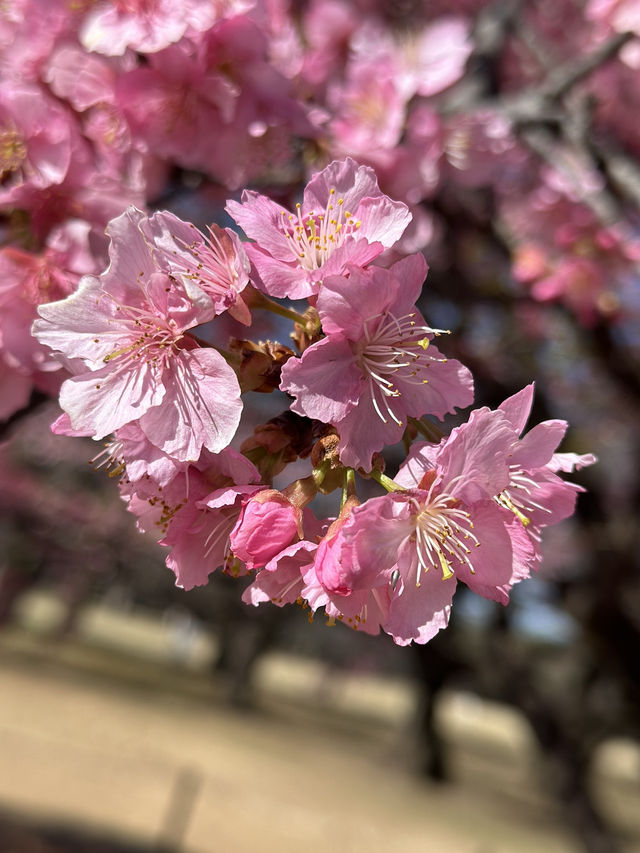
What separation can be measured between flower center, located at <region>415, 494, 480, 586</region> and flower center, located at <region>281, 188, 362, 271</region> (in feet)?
1.07

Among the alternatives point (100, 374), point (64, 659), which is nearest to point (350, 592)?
point (100, 374)

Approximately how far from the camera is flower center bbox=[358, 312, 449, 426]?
2.80 ft

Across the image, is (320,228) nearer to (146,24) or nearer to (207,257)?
(207,257)

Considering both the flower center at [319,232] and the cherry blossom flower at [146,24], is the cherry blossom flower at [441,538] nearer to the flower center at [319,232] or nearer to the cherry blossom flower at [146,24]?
the flower center at [319,232]

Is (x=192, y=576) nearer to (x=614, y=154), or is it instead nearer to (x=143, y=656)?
(x=614, y=154)

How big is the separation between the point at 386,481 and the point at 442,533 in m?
0.09

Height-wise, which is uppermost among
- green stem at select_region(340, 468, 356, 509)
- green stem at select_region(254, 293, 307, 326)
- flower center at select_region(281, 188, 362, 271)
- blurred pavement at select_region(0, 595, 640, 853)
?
flower center at select_region(281, 188, 362, 271)

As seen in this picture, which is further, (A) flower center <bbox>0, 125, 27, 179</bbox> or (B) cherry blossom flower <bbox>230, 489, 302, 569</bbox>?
(A) flower center <bbox>0, 125, 27, 179</bbox>

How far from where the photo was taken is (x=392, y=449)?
7.16 feet

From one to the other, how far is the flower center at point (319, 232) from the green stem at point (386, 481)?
0.26 metres

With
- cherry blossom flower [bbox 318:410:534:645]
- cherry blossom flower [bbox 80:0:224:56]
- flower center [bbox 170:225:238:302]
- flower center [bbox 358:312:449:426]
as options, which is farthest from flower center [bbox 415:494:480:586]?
cherry blossom flower [bbox 80:0:224:56]

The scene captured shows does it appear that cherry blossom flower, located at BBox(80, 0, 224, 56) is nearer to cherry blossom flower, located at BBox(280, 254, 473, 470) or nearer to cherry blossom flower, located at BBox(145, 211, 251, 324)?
cherry blossom flower, located at BBox(145, 211, 251, 324)

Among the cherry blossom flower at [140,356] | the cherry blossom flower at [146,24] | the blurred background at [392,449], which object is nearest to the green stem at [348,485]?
the cherry blossom flower at [140,356]

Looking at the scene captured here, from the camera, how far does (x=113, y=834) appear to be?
7465 mm
